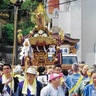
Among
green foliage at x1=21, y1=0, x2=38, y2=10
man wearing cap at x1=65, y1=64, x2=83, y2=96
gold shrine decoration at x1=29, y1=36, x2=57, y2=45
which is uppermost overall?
green foliage at x1=21, y1=0, x2=38, y2=10

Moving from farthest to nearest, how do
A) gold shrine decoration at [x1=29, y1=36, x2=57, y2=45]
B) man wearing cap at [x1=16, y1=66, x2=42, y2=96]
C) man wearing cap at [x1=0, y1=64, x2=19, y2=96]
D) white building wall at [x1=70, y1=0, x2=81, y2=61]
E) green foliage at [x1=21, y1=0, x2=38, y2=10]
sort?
green foliage at [x1=21, y1=0, x2=38, y2=10] → white building wall at [x1=70, y1=0, x2=81, y2=61] → gold shrine decoration at [x1=29, y1=36, x2=57, y2=45] → man wearing cap at [x1=0, y1=64, x2=19, y2=96] → man wearing cap at [x1=16, y1=66, x2=42, y2=96]

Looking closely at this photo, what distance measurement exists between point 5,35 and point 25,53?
76.9ft

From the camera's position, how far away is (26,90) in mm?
8594

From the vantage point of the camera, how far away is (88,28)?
35875mm

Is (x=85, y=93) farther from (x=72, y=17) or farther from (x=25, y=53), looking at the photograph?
(x=72, y=17)

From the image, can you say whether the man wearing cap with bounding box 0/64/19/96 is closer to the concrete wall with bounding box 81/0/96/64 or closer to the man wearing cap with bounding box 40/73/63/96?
the man wearing cap with bounding box 40/73/63/96

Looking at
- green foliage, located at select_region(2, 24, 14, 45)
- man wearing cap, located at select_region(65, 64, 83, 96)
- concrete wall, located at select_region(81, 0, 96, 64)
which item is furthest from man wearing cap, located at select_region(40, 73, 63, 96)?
green foliage, located at select_region(2, 24, 14, 45)

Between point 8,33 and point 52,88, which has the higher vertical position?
point 8,33

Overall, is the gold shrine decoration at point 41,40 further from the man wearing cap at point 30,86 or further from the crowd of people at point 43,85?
the man wearing cap at point 30,86

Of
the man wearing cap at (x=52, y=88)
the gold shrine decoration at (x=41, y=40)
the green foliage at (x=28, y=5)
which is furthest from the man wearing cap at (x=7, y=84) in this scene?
the green foliage at (x=28, y=5)

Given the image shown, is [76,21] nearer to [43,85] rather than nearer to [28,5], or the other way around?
[28,5]

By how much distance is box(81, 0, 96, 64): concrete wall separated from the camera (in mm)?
35747

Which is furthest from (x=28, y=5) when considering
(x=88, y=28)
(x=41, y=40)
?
(x=41, y=40)

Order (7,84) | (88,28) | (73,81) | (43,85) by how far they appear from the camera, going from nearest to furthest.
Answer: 1. (7,84)
2. (43,85)
3. (73,81)
4. (88,28)
